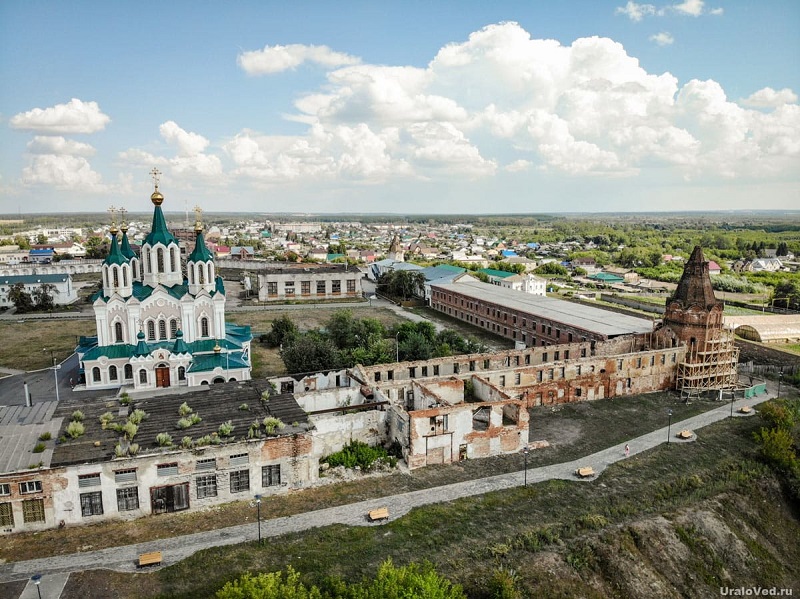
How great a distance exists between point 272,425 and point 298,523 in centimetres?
508

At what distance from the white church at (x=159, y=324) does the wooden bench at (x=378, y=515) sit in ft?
65.5

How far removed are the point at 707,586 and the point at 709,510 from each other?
4.54 metres

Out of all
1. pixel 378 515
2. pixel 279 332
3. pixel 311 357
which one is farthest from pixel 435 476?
pixel 279 332

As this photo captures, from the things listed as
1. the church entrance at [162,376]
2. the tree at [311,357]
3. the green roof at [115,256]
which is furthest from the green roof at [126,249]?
the tree at [311,357]

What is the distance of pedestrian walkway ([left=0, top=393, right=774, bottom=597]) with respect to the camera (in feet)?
70.8

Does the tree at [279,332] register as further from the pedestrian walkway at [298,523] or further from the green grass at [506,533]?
the green grass at [506,533]

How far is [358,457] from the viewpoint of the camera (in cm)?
2998

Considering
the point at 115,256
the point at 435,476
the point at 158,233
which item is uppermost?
the point at 158,233

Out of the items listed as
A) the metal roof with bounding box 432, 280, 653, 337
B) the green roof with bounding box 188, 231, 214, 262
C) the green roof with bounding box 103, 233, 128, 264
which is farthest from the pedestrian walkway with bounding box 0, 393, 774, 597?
the green roof with bounding box 103, 233, 128, 264

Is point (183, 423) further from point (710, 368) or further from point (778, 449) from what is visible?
point (710, 368)

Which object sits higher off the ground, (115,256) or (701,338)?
(115,256)

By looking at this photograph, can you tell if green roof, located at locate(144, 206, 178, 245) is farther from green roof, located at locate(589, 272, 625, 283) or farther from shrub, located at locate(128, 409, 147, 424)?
green roof, located at locate(589, 272, 625, 283)

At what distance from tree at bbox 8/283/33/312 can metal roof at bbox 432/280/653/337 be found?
5812cm

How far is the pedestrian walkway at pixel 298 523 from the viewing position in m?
21.6
